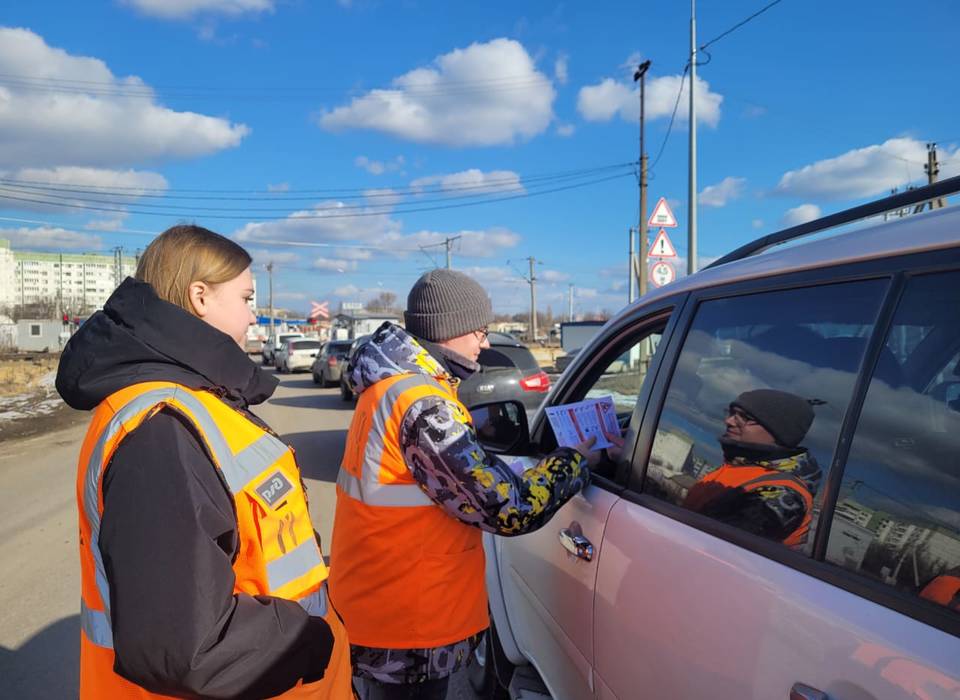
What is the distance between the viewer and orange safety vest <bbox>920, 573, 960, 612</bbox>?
95cm

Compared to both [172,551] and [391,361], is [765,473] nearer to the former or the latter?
[391,361]

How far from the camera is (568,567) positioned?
1962 mm

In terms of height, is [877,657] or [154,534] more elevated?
[154,534]

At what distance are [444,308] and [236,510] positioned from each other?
1.01m

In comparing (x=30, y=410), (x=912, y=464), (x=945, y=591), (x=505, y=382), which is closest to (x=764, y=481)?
(x=912, y=464)

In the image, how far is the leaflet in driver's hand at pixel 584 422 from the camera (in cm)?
212

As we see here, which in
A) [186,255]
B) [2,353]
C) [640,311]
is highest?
[186,255]

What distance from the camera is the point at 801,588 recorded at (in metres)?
1.13

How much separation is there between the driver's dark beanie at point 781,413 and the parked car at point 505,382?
566 centimetres

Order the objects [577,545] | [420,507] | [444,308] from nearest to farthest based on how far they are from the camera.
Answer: [420,507], [577,545], [444,308]

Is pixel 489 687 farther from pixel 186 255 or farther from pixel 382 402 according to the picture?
pixel 186 255

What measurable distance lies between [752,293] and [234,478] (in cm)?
128

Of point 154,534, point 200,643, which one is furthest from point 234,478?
point 200,643

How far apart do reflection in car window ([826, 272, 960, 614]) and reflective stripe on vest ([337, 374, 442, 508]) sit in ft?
3.43
